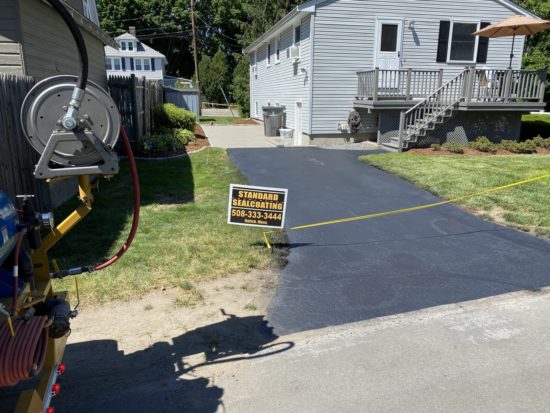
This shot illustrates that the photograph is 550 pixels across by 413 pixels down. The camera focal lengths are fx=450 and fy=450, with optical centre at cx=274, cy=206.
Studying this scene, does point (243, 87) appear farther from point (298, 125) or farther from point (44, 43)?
point (44, 43)

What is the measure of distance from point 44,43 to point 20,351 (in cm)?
668

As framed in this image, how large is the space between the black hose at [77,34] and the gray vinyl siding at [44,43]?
17.0 ft

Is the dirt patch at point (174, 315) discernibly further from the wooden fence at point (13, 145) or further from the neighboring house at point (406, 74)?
the neighboring house at point (406, 74)

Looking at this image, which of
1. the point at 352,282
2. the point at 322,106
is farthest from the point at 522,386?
the point at 322,106

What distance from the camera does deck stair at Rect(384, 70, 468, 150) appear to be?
1330cm

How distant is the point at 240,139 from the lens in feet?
55.8

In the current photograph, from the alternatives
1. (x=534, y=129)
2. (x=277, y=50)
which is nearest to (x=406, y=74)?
(x=534, y=129)

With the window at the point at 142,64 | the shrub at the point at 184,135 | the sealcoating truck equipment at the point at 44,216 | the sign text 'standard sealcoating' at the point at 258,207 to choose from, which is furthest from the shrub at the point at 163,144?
the window at the point at 142,64

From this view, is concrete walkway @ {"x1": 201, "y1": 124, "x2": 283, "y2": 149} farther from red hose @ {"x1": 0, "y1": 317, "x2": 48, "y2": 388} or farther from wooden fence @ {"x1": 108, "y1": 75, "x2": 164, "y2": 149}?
red hose @ {"x1": 0, "y1": 317, "x2": 48, "y2": 388}

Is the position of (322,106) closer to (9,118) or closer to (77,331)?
(9,118)

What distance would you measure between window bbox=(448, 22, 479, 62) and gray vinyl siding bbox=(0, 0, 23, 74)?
1358cm

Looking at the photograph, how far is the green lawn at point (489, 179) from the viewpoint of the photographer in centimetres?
706

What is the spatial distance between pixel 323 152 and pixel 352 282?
9.20 m

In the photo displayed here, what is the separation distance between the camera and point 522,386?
3.09 m
